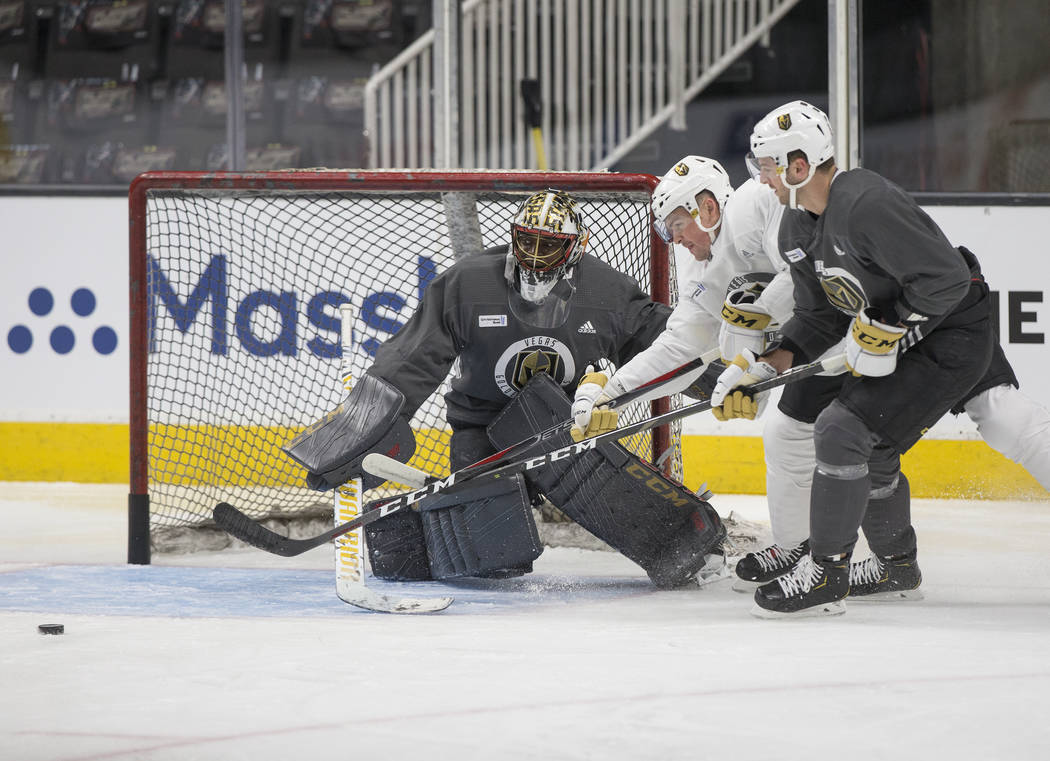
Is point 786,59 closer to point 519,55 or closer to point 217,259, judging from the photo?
point 519,55

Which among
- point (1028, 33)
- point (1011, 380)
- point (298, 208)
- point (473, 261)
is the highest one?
point (1028, 33)

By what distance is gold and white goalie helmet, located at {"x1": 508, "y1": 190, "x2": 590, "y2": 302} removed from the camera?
115 inches

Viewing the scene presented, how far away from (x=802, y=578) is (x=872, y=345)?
1.49 ft

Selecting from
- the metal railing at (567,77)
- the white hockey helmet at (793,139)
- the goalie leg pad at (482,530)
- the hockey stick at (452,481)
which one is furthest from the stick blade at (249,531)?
the metal railing at (567,77)

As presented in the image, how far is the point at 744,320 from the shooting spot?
285cm

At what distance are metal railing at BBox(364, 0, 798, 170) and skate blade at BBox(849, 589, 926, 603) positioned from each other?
2880 millimetres

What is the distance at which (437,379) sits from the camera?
300 centimetres

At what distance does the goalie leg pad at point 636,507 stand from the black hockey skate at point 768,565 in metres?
0.08

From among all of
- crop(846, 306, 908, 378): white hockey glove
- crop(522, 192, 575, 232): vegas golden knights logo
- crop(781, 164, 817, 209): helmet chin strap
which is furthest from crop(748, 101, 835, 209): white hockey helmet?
crop(522, 192, 575, 232): vegas golden knights logo

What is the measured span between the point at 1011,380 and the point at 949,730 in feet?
3.82

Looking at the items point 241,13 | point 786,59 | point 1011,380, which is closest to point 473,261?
point 1011,380

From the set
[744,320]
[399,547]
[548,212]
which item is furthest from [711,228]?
[399,547]

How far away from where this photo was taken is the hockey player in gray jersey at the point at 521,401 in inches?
115

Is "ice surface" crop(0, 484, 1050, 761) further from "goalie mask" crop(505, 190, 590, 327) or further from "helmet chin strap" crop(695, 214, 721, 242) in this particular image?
"helmet chin strap" crop(695, 214, 721, 242)
